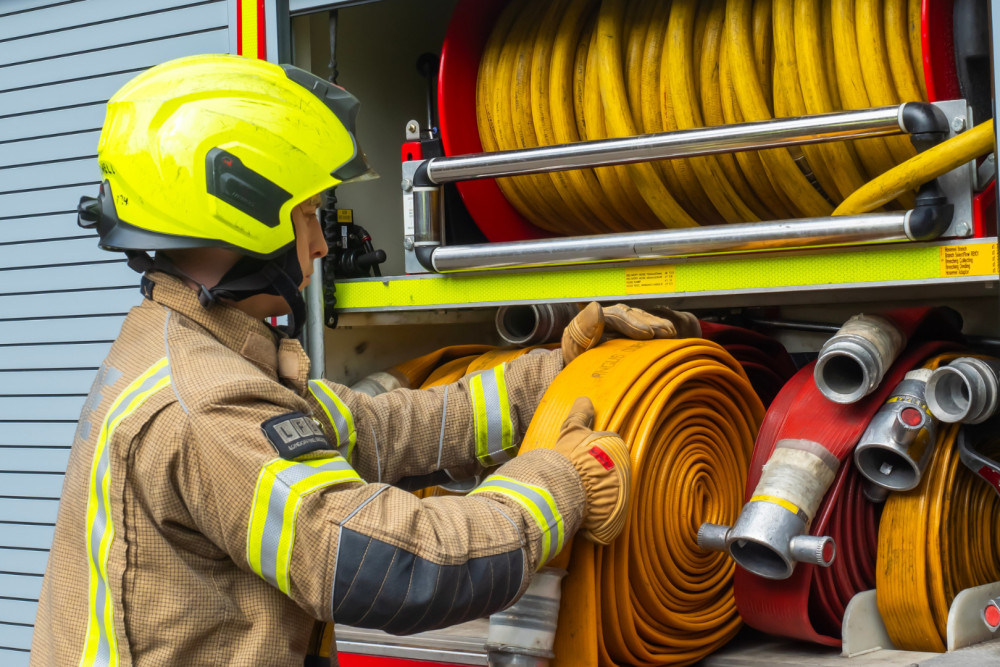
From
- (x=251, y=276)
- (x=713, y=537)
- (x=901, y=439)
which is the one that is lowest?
(x=713, y=537)

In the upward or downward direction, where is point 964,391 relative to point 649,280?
downward

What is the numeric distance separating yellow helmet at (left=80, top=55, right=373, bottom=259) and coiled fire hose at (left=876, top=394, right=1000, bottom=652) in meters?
1.38

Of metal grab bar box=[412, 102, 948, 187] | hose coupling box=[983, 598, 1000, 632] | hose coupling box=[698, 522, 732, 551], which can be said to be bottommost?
hose coupling box=[983, 598, 1000, 632]

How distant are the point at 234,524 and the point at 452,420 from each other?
86cm

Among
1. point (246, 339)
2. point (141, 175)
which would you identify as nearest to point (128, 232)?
point (141, 175)

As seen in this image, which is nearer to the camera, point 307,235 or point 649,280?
point 307,235

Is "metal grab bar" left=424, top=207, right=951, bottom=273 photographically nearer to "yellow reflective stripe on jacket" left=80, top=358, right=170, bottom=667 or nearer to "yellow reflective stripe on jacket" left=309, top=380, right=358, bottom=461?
"yellow reflective stripe on jacket" left=309, top=380, right=358, bottom=461

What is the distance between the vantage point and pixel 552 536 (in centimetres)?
179

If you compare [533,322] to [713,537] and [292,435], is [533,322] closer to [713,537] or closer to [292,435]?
[713,537]

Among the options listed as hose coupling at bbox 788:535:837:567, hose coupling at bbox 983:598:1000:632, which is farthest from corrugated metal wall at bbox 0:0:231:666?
hose coupling at bbox 983:598:1000:632

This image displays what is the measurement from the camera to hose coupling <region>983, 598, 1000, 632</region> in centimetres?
200

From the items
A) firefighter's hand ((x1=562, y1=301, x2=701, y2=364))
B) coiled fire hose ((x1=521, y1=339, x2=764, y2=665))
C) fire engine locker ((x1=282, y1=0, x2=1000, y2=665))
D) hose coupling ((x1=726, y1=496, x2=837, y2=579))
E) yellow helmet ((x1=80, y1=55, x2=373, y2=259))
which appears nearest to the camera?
yellow helmet ((x1=80, y1=55, x2=373, y2=259))

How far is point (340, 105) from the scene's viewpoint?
2137 mm

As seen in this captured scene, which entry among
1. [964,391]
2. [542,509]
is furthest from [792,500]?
[542,509]
